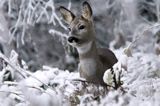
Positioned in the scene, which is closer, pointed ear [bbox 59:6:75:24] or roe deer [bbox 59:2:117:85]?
roe deer [bbox 59:2:117:85]

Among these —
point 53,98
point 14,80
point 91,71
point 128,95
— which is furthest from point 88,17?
point 53,98

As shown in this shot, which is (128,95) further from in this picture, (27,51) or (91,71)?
(27,51)

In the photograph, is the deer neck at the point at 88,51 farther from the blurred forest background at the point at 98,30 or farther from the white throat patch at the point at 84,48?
the blurred forest background at the point at 98,30

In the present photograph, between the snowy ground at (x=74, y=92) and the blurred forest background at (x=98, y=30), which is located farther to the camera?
the blurred forest background at (x=98, y=30)

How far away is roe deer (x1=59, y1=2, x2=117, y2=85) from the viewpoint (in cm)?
654

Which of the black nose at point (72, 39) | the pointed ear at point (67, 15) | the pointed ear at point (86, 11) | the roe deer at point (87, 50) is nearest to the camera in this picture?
the black nose at point (72, 39)

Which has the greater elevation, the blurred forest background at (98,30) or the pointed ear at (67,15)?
the blurred forest background at (98,30)

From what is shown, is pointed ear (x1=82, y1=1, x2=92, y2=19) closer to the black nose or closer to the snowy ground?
the black nose

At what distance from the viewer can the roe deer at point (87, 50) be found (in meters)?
6.54

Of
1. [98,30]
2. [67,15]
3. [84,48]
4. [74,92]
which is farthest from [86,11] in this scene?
[98,30]

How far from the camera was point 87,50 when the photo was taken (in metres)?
6.62

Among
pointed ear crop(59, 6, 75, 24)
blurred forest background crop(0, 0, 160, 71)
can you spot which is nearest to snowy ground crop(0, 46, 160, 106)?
pointed ear crop(59, 6, 75, 24)

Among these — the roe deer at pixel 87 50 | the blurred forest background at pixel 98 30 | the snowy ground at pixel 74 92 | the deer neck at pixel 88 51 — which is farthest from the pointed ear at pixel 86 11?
the blurred forest background at pixel 98 30

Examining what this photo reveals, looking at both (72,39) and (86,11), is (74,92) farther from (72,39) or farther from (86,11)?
(86,11)
